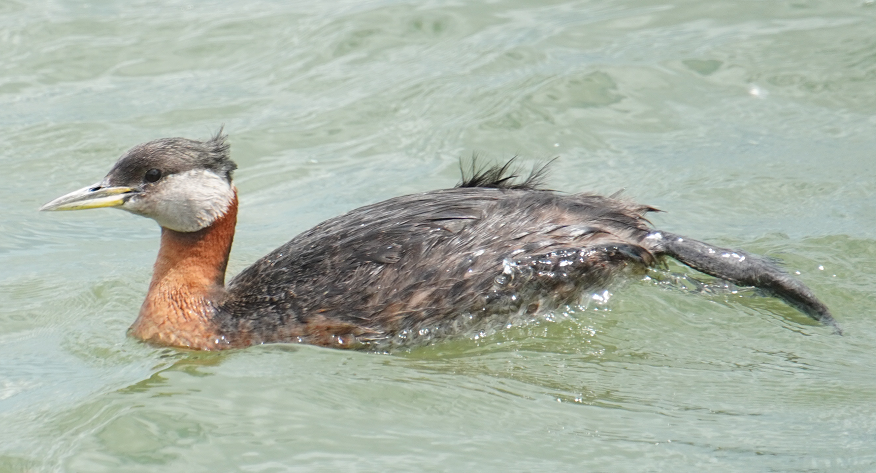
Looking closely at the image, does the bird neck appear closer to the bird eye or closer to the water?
the water

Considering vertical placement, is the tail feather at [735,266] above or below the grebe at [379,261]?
below

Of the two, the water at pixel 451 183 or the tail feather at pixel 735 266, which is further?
the tail feather at pixel 735 266

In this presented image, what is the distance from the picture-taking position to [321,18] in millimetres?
11758

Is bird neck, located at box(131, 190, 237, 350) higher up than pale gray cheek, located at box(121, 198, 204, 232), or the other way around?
pale gray cheek, located at box(121, 198, 204, 232)

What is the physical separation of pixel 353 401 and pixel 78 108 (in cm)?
594

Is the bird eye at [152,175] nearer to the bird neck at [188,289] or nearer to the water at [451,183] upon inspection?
the bird neck at [188,289]

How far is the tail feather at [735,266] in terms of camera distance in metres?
6.88

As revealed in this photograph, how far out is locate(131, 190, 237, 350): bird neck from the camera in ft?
22.1

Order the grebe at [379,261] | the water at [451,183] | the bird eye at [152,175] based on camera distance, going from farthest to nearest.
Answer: the bird eye at [152,175], the grebe at [379,261], the water at [451,183]

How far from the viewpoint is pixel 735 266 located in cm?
704

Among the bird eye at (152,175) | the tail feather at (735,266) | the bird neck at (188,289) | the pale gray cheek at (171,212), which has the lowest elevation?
the tail feather at (735,266)

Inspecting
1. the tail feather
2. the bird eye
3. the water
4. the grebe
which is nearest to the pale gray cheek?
the grebe

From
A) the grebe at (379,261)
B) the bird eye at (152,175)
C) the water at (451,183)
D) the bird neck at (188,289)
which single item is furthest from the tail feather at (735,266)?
the bird eye at (152,175)

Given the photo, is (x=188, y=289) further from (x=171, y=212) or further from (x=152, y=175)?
(x=152, y=175)
